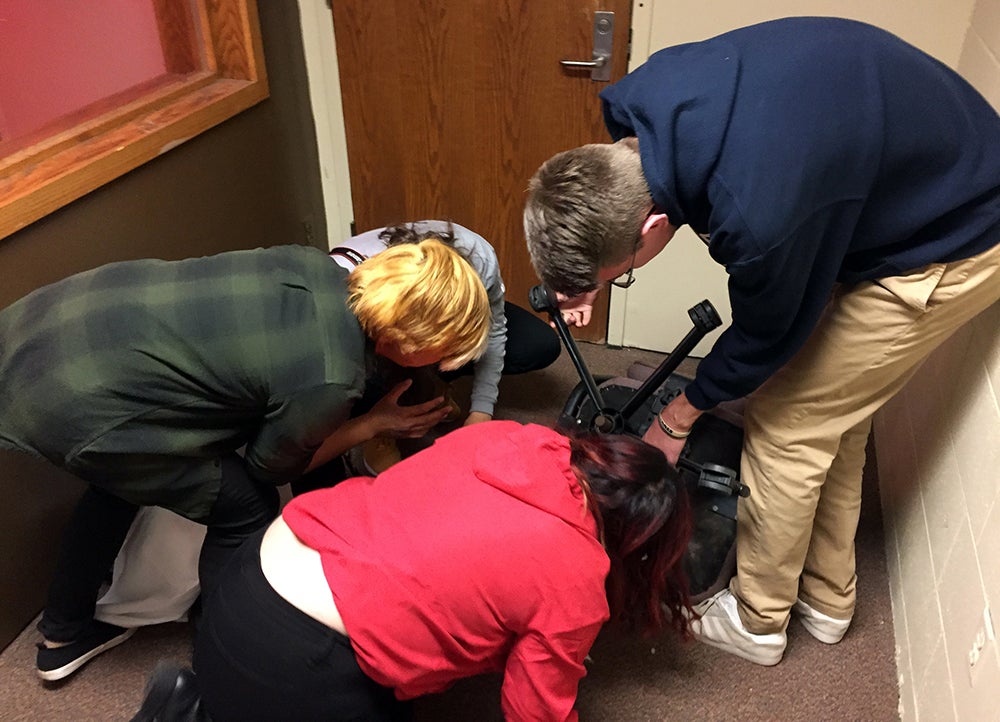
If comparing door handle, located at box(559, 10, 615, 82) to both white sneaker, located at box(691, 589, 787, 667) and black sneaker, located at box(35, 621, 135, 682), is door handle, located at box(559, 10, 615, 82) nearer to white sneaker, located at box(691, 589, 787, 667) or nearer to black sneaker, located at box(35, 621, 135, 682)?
white sneaker, located at box(691, 589, 787, 667)

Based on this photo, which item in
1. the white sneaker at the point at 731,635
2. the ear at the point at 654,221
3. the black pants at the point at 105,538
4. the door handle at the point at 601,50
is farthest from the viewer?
the door handle at the point at 601,50

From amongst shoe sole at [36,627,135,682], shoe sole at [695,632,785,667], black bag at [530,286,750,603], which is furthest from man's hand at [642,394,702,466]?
shoe sole at [36,627,135,682]

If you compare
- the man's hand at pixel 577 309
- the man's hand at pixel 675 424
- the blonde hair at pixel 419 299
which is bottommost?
the man's hand at pixel 675 424

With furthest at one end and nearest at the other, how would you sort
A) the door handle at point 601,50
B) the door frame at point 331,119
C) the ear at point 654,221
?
the door frame at point 331,119
the door handle at point 601,50
the ear at point 654,221

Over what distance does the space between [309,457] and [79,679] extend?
0.64 meters

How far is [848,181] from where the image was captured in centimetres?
98

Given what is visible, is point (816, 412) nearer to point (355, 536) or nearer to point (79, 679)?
point (355, 536)

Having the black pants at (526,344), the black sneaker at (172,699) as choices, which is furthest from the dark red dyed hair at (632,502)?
the black pants at (526,344)

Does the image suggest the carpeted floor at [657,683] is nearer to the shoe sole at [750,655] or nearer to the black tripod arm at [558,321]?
the shoe sole at [750,655]

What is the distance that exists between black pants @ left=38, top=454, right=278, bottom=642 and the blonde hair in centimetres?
40

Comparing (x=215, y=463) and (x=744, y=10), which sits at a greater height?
(x=744, y=10)

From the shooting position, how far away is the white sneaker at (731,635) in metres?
1.46

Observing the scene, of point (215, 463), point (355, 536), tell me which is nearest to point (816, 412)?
point (355, 536)

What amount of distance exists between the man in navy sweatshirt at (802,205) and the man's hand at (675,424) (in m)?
0.07
